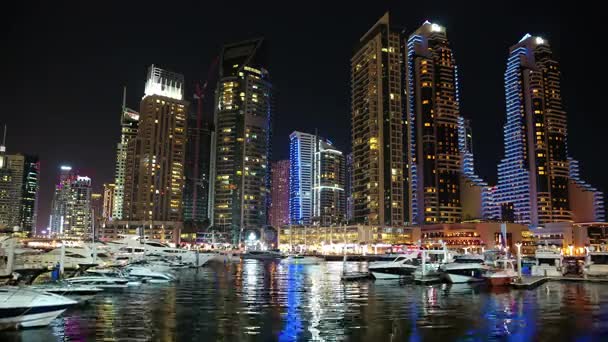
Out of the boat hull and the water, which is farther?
the boat hull

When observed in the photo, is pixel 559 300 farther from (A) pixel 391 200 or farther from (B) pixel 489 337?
(A) pixel 391 200

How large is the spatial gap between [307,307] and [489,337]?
14.5 m

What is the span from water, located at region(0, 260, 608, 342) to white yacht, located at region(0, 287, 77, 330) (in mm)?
696

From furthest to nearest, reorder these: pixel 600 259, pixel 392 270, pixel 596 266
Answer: pixel 392 270, pixel 600 259, pixel 596 266

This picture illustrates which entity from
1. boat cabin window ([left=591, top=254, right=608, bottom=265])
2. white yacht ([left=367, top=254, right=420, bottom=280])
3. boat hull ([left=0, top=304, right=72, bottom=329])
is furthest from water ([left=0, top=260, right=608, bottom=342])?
boat cabin window ([left=591, top=254, right=608, bottom=265])

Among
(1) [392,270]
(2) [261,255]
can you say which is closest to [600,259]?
(1) [392,270]

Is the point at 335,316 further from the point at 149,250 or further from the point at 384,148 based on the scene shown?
the point at 384,148

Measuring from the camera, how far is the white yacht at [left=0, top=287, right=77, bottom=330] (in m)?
24.2

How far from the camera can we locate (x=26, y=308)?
80.6ft

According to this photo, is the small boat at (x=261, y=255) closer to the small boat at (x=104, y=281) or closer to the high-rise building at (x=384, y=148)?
the high-rise building at (x=384, y=148)

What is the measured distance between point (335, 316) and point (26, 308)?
17.4 m

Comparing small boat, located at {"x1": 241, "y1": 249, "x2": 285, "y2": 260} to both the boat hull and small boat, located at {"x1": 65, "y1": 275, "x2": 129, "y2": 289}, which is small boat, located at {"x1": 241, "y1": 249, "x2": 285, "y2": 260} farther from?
the boat hull

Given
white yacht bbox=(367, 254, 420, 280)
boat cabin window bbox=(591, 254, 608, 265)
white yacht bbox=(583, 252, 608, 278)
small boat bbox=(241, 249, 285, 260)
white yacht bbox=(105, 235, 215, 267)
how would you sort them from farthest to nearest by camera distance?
1. small boat bbox=(241, 249, 285, 260)
2. white yacht bbox=(105, 235, 215, 267)
3. white yacht bbox=(367, 254, 420, 280)
4. boat cabin window bbox=(591, 254, 608, 265)
5. white yacht bbox=(583, 252, 608, 278)

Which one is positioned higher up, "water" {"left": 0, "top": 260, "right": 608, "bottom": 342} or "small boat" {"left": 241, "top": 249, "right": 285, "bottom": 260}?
"water" {"left": 0, "top": 260, "right": 608, "bottom": 342}
